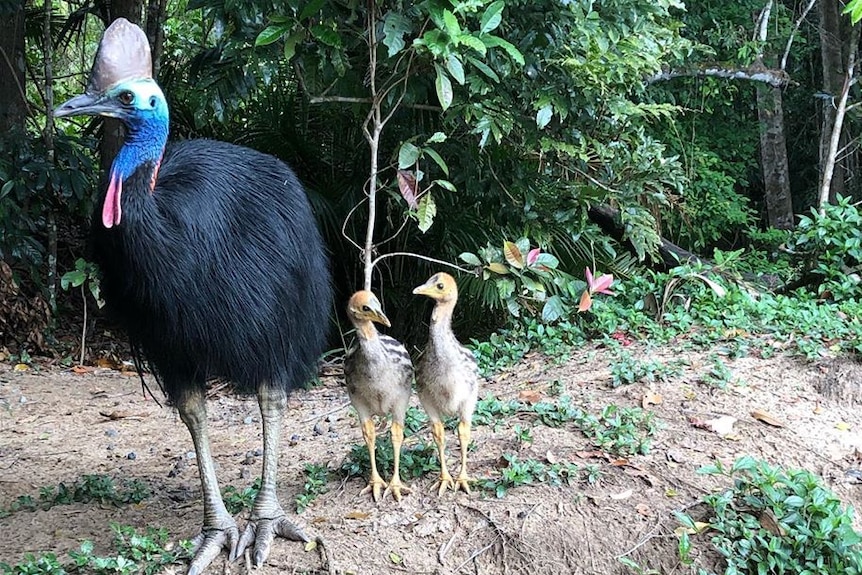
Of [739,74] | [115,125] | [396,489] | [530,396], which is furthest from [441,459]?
[739,74]

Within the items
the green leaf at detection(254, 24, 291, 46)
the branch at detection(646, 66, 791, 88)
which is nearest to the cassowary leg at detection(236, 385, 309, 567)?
the green leaf at detection(254, 24, 291, 46)

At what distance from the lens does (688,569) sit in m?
2.73

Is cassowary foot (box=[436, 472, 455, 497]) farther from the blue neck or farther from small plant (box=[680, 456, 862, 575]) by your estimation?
the blue neck

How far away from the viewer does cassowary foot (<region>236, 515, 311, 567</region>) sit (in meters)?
2.87

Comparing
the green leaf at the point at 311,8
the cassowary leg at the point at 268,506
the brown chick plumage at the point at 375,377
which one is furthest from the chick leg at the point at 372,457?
the green leaf at the point at 311,8

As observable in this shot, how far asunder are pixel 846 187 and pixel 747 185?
1.23 metres

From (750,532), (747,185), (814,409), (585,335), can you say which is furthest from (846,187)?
(750,532)

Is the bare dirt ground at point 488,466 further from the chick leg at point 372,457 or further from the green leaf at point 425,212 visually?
the green leaf at point 425,212

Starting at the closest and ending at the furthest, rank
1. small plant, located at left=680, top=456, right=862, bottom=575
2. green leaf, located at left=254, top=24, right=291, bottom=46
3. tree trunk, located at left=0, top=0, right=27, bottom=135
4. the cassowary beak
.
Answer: the cassowary beak → small plant, located at left=680, top=456, right=862, bottom=575 → green leaf, located at left=254, top=24, right=291, bottom=46 → tree trunk, located at left=0, top=0, right=27, bottom=135

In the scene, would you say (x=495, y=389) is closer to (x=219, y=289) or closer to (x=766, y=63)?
(x=219, y=289)

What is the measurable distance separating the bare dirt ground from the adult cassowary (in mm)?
390

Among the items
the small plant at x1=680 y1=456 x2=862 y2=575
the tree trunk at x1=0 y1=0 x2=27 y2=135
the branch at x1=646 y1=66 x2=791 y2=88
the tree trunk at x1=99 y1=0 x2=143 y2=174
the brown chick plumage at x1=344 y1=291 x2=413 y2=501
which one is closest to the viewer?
the small plant at x1=680 y1=456 x2=862 y2=575

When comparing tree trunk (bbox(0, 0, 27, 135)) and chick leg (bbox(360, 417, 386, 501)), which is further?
tree trunk (bbox(0, 0, 27, 135))

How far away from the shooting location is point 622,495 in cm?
303
